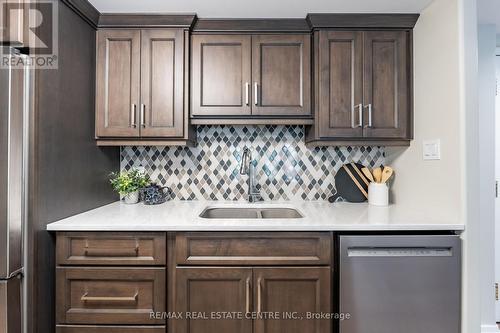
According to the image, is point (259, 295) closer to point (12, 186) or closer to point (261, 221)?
point (261, 221)

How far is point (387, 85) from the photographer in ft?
6.15

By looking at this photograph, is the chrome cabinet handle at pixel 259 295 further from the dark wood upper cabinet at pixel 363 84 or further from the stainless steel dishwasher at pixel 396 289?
the dark wood upper cabinet at pixel 363 84

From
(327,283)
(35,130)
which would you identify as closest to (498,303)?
(327,283)

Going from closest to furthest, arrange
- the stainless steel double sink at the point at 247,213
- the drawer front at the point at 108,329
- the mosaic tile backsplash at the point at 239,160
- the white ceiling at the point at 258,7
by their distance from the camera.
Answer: the drawer front at the point at 108,329 → the white ceiling at the point at 258,7 → the stainless steel double sink at the point at 247,213 → the mosaic tile backsplash at the point at 239,160

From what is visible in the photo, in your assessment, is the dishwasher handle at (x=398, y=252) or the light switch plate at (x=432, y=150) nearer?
the dishwasher handle at (x=398, y=252)

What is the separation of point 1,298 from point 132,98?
47.7 inches

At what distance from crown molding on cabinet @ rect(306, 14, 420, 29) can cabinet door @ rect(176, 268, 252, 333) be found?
1548 mm

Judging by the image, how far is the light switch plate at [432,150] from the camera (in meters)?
1.64

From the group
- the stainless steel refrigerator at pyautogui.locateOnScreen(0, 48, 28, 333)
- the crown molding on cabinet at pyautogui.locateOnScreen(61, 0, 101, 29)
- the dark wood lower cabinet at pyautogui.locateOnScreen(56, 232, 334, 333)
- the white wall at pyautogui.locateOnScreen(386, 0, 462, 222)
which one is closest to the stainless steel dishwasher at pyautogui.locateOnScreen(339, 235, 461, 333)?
the dark wood lower cabinet at pyautogui.locateOnScreen(56, 232, 334, 333)

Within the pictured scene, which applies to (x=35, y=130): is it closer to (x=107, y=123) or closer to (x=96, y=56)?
(x=107, y=123)

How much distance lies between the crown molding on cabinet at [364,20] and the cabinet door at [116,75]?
114cm

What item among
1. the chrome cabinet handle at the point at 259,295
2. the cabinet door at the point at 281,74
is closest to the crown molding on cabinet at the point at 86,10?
the cabinet door at the point at 281,74

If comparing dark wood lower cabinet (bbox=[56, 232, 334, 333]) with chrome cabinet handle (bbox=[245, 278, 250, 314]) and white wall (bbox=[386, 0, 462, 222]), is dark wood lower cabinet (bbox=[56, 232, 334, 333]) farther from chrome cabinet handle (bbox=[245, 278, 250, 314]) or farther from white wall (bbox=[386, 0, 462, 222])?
white wall (bbox=[386, 0, 462, 222])

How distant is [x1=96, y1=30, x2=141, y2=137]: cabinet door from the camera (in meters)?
1.86
